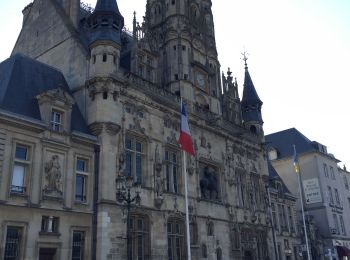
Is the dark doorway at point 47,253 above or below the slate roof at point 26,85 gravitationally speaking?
below

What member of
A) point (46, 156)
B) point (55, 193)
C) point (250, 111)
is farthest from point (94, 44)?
point (250, 111)

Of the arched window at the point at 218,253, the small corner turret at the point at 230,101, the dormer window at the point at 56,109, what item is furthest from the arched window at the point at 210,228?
the dormer window at the point at 56,109

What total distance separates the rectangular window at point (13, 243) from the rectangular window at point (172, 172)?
11.0 meters

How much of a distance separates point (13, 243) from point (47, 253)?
2019 mm

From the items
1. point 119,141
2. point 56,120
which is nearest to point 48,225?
point 56,120

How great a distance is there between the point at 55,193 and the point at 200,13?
2460 centimetres

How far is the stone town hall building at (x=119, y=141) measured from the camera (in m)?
22.0

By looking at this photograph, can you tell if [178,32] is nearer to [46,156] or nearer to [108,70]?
[108,70]

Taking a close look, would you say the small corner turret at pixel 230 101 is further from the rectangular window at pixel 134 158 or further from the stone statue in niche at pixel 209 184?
the rectangular window at pixel 134 158

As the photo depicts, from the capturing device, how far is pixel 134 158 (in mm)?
27078

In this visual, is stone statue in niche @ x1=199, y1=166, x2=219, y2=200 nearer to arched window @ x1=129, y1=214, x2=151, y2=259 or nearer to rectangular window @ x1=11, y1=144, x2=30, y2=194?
arched window @ x1=129, y1=214, x2=151, y2=259

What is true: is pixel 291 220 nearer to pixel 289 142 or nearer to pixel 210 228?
pixel 289 142

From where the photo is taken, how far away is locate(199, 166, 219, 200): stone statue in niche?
32344 millimetres

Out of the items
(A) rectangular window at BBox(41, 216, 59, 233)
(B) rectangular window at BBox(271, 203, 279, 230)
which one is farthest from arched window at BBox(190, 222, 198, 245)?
(B) rectangular window at BBox(271, 203, 279, 230)
